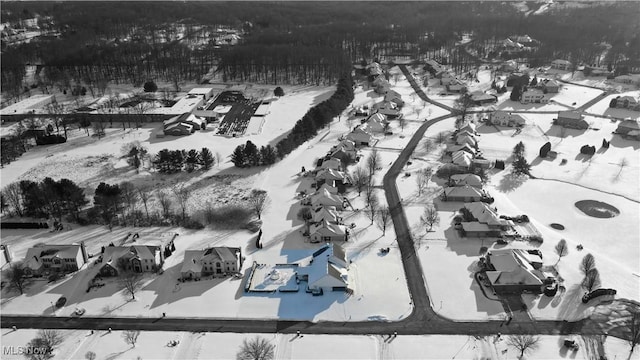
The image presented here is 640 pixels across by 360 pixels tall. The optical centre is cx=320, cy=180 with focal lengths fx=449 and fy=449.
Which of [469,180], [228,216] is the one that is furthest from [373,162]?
[228,216]

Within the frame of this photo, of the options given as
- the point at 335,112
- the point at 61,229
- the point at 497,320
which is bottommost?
the point at 497,320

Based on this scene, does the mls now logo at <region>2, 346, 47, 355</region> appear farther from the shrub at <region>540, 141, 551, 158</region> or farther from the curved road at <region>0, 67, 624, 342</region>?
the shrub at <region>540, 141, 551, 158</region>

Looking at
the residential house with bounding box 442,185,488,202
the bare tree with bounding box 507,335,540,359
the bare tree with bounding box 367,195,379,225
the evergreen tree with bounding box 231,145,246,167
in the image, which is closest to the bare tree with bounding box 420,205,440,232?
the residential house with bounding box 442,185,488,202

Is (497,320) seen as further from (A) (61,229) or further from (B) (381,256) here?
(A) (61,229)

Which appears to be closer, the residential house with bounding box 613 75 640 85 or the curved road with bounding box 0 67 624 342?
the curved road with bounding box 0 67 624 342

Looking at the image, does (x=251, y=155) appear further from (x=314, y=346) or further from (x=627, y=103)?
(x=627, y=103)

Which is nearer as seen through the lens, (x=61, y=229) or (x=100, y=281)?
(x=100, y=281)

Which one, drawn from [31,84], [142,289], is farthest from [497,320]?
[31,84]

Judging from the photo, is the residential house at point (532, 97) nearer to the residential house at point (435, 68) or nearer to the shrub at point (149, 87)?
the residential house at point (435, 68)
